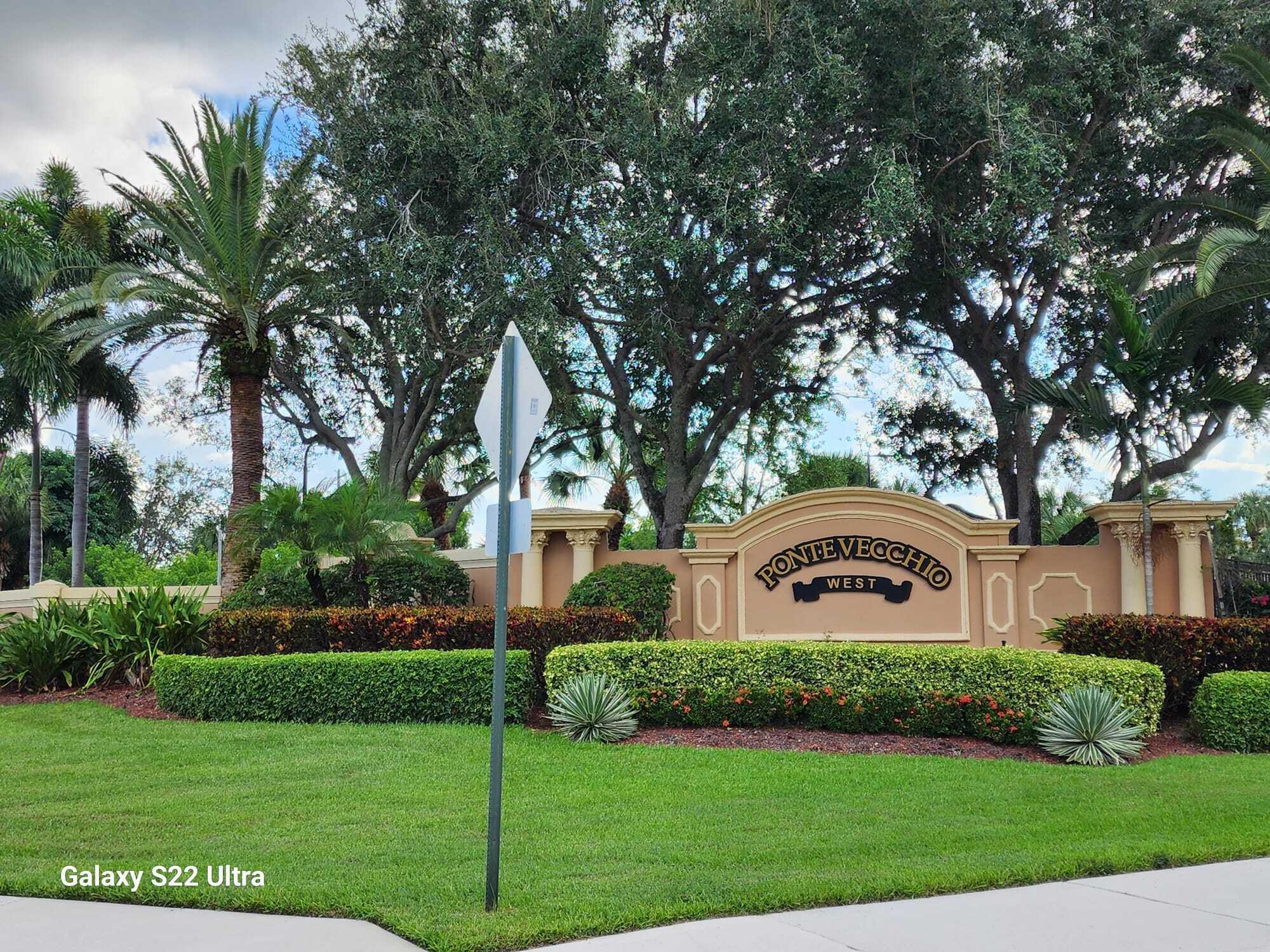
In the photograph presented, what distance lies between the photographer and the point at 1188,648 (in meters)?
12.6

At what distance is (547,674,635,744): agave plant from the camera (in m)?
11.3

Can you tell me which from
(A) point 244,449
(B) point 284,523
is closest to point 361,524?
(B) point 284,523

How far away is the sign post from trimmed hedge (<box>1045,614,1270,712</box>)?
31.3 ft

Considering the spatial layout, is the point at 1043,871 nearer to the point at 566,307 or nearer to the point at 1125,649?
the point at 1125,649

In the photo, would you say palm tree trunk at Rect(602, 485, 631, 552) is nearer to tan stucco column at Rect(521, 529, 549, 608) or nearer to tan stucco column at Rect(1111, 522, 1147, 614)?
tan stucco column at Rect(521, 529, 549, 608)

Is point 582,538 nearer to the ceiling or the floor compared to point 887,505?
nearer to the floor

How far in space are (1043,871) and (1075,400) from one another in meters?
11.0

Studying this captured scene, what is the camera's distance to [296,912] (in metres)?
5.76

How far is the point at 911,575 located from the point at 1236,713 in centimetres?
592

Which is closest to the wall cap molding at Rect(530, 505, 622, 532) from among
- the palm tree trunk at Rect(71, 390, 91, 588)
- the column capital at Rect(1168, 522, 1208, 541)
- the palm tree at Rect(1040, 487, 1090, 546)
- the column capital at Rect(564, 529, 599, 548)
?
the column capital at Rect(564, 529, 599, 548)

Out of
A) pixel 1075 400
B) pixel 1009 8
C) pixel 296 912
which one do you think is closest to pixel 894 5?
pixel 1009 8

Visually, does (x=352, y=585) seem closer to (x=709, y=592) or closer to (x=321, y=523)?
(x=321, y=523)

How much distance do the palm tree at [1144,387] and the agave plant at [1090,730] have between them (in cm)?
464

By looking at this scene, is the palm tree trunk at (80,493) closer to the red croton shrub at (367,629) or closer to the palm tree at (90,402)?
the palm tree at (90,402)
